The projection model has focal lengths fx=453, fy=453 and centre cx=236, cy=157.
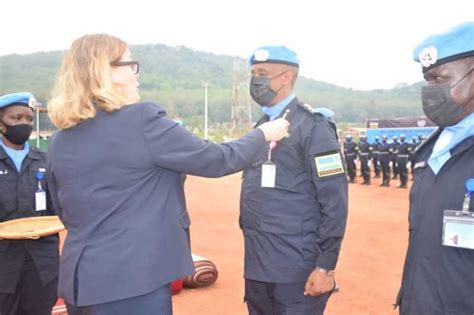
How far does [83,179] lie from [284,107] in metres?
1.49

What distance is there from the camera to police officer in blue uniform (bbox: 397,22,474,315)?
76.5 inches

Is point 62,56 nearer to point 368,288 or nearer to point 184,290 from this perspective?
point 184,290

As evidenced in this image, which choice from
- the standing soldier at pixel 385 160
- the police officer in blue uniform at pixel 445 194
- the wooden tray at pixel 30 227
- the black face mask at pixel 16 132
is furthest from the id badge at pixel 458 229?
the standing soldier at pixel 385 160

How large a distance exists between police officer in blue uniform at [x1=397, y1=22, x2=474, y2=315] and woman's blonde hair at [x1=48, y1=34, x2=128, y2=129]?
1.46 meters

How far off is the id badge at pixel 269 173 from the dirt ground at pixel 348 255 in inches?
114

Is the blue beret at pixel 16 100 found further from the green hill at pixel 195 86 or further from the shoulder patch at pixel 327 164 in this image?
the green hill at pixel 195 86

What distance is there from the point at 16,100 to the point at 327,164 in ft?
7.95

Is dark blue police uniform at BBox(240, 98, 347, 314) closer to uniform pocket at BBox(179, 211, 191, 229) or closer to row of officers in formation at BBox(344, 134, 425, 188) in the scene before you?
uniform pocket at BBox(179, 211, 191, 229)

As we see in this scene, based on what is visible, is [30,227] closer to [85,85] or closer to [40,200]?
[40,200]

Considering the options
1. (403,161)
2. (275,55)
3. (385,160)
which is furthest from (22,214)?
(385,160)

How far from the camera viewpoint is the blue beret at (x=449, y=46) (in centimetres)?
206

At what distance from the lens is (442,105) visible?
2.14 metres

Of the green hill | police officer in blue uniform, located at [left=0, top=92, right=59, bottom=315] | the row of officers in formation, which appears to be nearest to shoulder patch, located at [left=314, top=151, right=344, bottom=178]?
police officer in blue uniform, located at [left=0, top=92, right=59, bottom=315]

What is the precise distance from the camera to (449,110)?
2.13 m
